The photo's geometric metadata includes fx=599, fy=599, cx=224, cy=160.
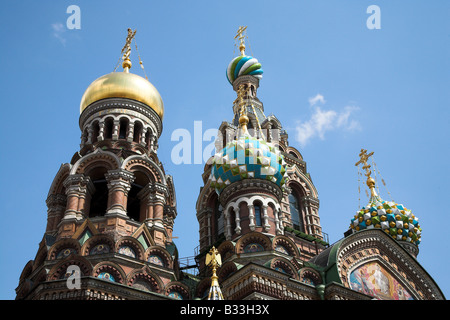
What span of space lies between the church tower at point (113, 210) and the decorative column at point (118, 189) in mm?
26

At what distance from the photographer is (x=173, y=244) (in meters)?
15.5

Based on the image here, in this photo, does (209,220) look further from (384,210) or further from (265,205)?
(384,210)

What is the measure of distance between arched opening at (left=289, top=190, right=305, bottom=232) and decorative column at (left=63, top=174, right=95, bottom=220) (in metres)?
7.40

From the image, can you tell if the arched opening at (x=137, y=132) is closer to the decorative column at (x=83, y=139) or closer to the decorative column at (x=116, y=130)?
the decorative column at (x=116, y=130)

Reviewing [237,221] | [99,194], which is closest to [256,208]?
[237,221]

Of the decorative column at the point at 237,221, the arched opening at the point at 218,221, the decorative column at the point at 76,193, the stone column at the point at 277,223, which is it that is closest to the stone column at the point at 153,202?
the decorative column at the point at 76,193

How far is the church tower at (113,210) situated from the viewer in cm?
1288

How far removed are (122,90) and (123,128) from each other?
1122mm

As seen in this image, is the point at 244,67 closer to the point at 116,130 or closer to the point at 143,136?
the point at 143,136

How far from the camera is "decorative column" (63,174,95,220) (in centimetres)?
1503

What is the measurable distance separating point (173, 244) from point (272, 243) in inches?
105

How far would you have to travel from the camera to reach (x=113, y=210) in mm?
14891
